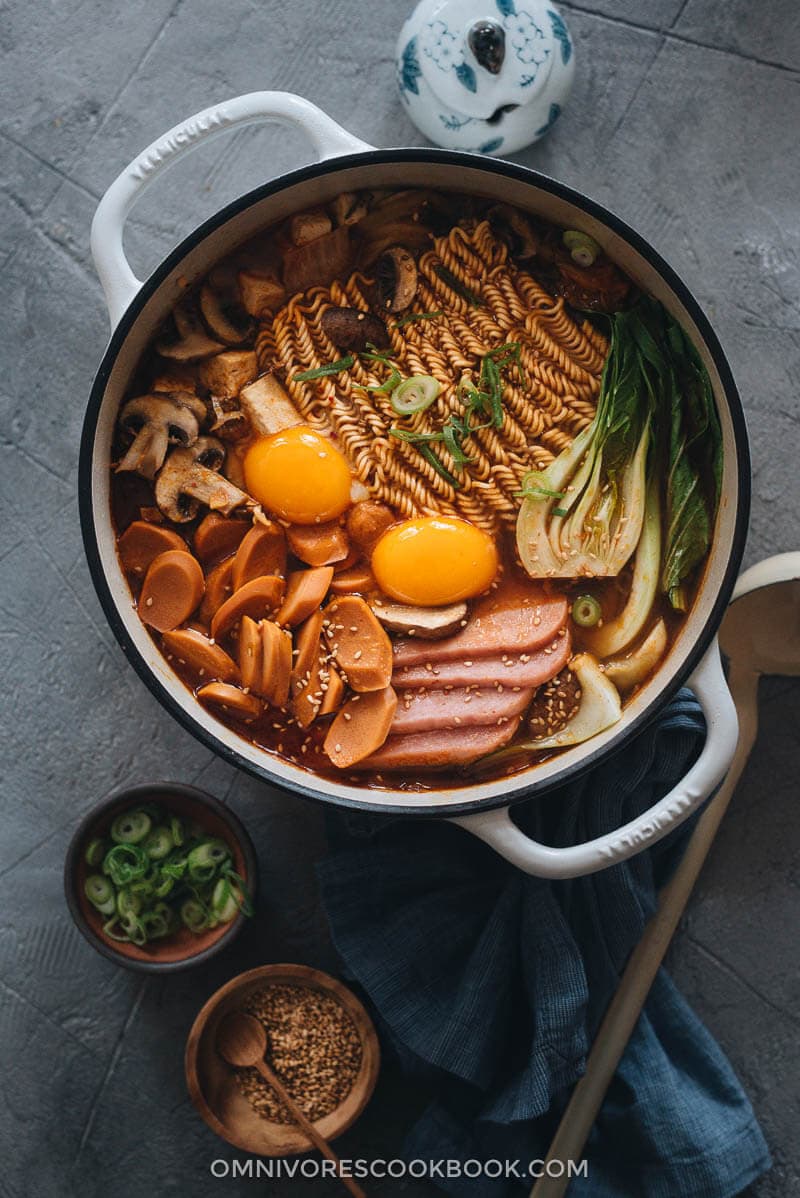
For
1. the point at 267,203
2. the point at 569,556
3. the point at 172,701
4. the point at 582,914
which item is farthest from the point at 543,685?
the point at 267,203

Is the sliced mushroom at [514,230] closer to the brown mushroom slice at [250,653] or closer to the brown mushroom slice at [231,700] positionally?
the brown mushroom slice at [250,653]

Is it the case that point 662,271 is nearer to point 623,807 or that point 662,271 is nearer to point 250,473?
point 250,473

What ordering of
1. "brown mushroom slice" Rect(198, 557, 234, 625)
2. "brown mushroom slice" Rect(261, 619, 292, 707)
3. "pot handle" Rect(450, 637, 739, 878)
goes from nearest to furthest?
"pot handle" Rect(450, 637, 739, 878) < "brown mushroom slice" Rect(261, 619, 292, 707) < "brown mushroom slice" Rect(198, 557, 234, 625)

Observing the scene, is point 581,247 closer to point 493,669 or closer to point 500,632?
point 500,632

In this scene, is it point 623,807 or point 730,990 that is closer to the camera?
point 623,807

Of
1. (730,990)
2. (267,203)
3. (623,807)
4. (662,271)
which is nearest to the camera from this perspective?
(662,271)

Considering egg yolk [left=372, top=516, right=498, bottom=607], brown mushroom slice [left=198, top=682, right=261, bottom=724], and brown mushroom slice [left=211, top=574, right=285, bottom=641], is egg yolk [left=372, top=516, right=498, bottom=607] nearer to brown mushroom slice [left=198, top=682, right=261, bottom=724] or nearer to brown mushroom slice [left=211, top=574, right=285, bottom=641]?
brown mushroom slice [left=211, top=574, right=285, bottom=641]

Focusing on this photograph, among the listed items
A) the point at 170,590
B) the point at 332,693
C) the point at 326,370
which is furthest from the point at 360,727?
the point at 326,370

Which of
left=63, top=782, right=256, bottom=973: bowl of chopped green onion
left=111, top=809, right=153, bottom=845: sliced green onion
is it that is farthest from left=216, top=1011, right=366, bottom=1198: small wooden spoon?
left=111, top=809, right=153, bottom=845: sliced green onion
